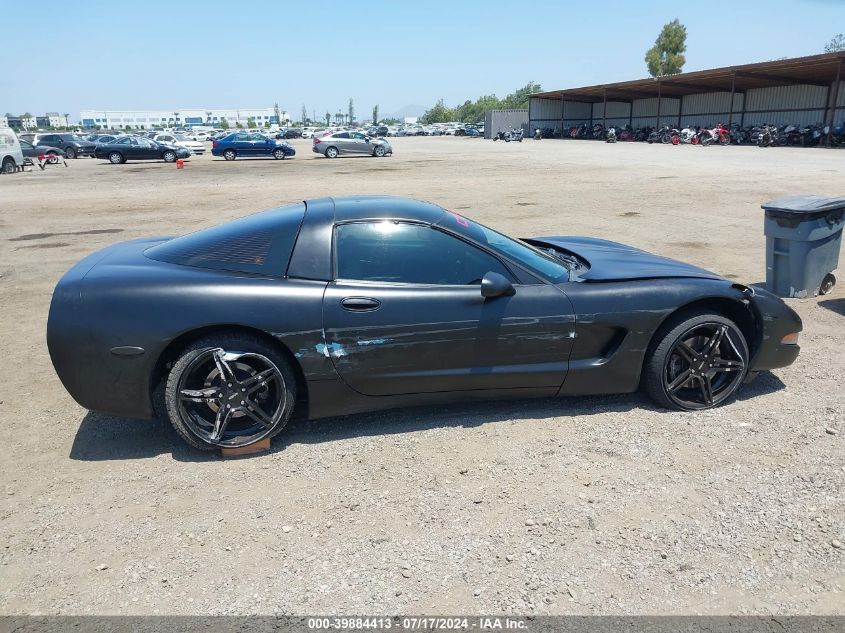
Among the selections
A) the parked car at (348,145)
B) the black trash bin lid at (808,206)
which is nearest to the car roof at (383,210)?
the black trash bin lid at (808,206)

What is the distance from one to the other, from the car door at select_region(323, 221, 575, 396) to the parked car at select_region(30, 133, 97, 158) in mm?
42733

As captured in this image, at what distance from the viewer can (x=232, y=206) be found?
586 inches

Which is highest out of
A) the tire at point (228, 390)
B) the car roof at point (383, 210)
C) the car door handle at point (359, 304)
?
the car roof at point (383, 210)

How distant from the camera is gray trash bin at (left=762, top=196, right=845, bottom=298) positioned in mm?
6152

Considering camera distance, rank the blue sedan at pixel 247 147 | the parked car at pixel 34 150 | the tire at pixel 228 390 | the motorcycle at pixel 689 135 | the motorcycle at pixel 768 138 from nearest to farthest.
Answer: the tire at pixel 228 390
the parked car at pixel 34 150
the blue sedan at pixel 247 147
the motorcycle at pixel 768 138
the motorcycle at pixel 689 135

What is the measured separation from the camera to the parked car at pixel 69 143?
38.8m

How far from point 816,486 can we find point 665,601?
1313 millimetres

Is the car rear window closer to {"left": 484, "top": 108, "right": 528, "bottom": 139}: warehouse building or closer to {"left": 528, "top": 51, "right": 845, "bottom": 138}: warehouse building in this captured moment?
{"left": 528, "top": 51, "right": 845, "bottom": 138}: warehouse building

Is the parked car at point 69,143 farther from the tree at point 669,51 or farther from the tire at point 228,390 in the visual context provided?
the tree at point 669,51

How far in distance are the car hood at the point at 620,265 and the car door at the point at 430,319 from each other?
426 millimetres

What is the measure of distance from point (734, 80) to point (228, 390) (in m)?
48.6

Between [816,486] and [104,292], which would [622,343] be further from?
[104,292]

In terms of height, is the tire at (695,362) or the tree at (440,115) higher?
the tree at (440,115)

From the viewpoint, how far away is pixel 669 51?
93.3m
